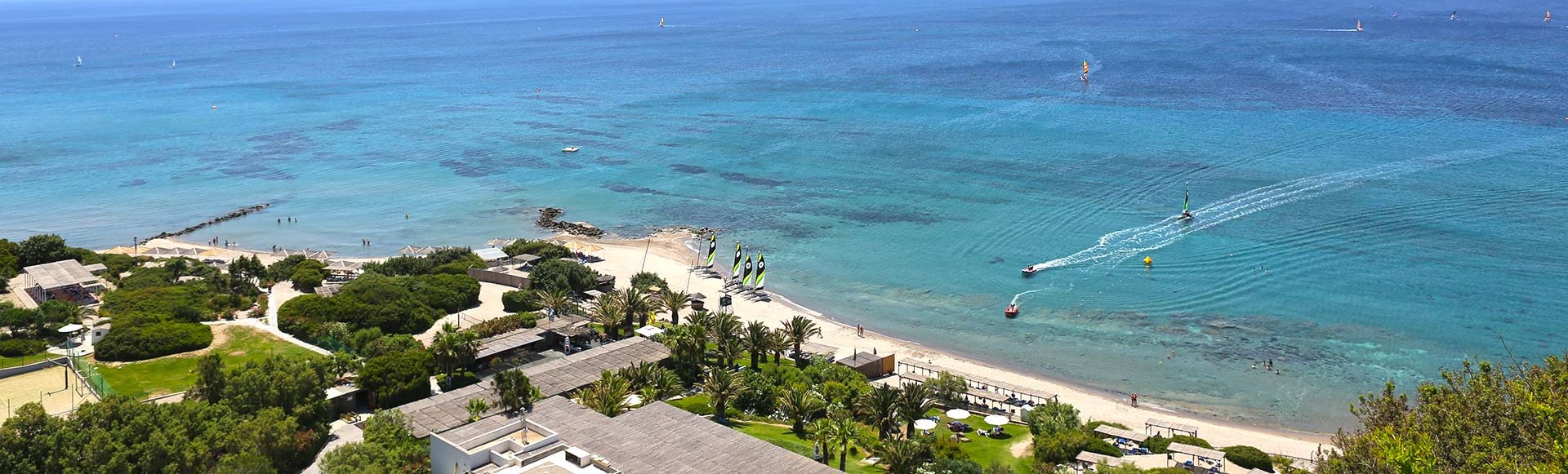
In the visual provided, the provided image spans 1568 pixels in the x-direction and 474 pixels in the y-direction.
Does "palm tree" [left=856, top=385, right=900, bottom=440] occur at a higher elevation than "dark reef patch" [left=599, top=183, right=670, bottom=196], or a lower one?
lower

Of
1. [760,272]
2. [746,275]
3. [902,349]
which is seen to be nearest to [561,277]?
[760,272]

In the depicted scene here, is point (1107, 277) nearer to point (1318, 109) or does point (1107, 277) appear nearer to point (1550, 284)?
point (1550, 284)

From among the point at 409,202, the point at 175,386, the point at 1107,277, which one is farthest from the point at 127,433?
the point at 409,202

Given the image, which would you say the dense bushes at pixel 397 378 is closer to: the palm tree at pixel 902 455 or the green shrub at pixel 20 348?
the green shrub at pixel 20 348

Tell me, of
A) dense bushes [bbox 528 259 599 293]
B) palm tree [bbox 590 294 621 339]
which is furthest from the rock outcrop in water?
palm tree [bbox 590 294 621 339]

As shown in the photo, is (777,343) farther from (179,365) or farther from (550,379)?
(179,365)

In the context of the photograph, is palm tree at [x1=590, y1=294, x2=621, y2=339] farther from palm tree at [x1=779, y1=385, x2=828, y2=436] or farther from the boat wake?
the boat wake

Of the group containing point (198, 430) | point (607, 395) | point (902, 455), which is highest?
point (607, 395)
